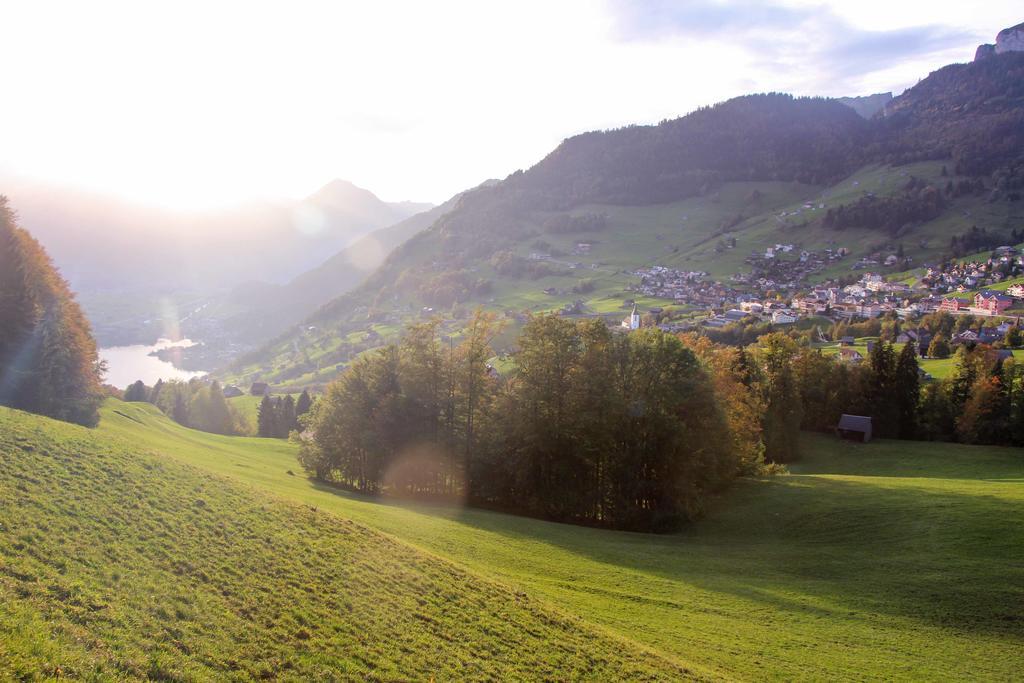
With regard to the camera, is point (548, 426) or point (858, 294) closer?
point (548, 426)

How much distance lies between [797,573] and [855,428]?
46546 millimetres

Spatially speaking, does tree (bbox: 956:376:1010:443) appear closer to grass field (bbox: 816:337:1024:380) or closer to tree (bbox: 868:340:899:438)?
tree (bbox: 868:340:899:438)

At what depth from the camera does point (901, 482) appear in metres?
37.8

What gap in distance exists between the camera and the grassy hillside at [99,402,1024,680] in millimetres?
17891

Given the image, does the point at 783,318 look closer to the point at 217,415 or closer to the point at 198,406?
the point at 217,415

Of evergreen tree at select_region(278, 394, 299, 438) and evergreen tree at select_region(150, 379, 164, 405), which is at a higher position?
evergreen tree at select_region(150, 379, 164, 405)

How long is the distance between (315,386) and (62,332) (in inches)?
4159

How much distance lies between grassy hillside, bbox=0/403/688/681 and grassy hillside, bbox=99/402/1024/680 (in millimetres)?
2868

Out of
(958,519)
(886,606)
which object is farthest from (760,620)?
(958,519)

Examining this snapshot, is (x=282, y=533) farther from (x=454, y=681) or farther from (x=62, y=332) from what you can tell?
(x=62, y=332)

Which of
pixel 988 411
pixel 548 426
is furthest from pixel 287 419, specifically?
pixel 988 411

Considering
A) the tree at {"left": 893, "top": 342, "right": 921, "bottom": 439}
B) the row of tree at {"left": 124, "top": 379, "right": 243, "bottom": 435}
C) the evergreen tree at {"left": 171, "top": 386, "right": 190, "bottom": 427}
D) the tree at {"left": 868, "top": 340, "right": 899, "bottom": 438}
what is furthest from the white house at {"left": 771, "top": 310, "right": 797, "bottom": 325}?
the evergreen tree at {"left": 171, "top": 386, "right": 190, "bottom": 427}

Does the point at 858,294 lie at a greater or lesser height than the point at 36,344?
greater

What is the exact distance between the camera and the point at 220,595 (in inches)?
533
